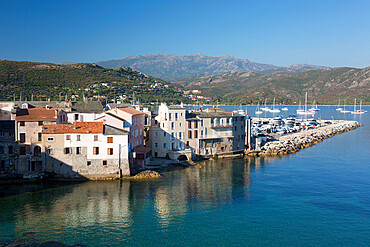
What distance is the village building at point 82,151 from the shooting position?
43.2 m

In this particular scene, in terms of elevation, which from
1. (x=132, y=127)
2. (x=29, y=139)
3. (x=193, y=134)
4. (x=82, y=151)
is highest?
(x=132, y=127)

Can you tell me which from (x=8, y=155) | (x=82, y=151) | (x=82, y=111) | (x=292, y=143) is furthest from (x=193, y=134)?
(x=292, y=143)

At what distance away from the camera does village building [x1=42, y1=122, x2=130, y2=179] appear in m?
43.2

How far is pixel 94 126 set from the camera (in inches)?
1753

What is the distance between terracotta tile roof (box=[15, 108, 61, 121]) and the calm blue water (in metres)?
9.39

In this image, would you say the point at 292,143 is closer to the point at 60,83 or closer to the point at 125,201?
the point at 125,201

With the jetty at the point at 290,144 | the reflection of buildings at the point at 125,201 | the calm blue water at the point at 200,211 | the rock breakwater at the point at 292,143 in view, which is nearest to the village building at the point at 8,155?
the calm blue water at the point at 200,211

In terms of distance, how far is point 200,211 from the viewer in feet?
112

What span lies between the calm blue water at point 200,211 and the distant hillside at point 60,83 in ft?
251

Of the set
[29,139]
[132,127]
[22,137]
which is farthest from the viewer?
[132,127]

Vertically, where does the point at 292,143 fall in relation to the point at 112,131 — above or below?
below

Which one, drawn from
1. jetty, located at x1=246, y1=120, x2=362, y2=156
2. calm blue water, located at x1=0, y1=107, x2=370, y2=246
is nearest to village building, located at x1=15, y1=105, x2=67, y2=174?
calm blue water, located at x1=0, y1=107, x2=370, y2=246

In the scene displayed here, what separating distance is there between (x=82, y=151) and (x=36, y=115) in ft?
29.6

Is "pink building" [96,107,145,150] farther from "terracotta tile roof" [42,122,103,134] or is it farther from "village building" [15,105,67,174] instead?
"village building" [15,105,67,174]
